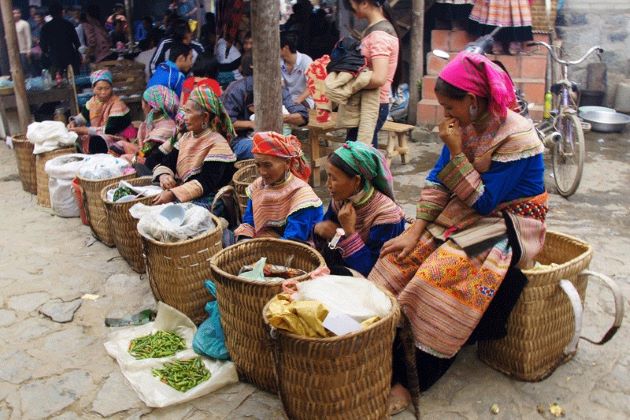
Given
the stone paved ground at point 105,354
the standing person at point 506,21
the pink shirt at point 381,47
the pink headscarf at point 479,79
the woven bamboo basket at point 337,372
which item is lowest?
the stone paved ground at point 105,354

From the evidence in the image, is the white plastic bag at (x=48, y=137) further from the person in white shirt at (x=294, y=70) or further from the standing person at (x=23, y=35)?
the standing person at (x=23, y=35)

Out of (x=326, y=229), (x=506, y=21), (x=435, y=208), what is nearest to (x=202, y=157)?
(x=326, y=229)

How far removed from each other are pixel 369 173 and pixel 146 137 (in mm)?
3201

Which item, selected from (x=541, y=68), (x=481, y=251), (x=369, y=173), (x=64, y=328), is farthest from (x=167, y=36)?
(x=481, y=251)

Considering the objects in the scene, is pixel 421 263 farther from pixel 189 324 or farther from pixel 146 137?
pixel 146 137

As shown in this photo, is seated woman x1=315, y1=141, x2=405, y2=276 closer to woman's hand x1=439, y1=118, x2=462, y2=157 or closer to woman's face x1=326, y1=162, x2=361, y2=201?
woman's face x1=326, y1=162, x2=361, y2=201

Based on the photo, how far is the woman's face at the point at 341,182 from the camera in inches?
126

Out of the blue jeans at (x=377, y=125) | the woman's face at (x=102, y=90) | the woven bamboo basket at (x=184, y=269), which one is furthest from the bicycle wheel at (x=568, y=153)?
the woman's face at (x=102, y=90)

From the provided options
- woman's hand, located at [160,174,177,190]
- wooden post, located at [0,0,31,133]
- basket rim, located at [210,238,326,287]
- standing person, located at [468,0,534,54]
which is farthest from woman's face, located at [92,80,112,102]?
standing person, located at [468,0,534,54]

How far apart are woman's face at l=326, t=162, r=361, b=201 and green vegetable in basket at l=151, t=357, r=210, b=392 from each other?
47.4 inches

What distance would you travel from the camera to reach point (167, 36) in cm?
870

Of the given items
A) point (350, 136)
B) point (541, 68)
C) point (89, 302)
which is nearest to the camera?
point (89, 302)

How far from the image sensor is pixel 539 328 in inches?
120

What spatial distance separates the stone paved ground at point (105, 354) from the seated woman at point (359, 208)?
79 centimetres
